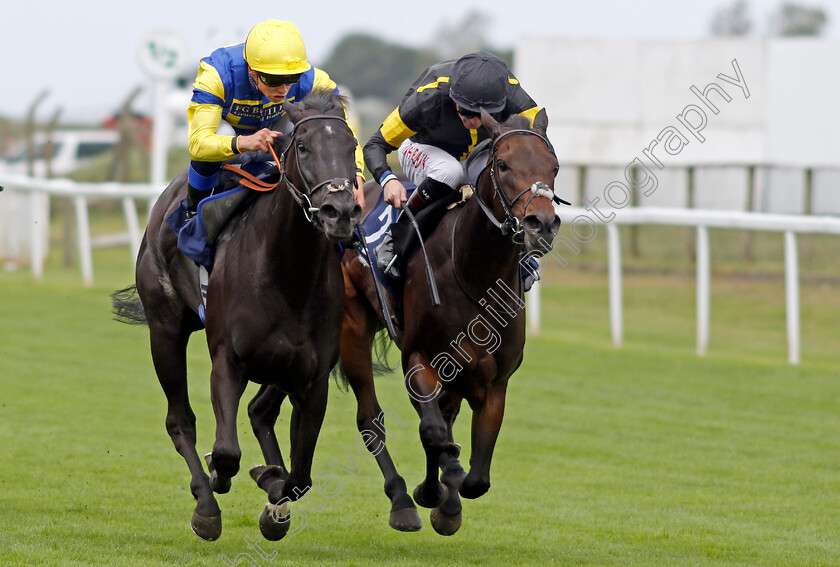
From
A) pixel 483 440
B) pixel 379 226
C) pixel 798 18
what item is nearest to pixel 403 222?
pixel 379 226

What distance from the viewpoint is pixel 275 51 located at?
4.76 m

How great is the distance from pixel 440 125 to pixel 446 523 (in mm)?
1835

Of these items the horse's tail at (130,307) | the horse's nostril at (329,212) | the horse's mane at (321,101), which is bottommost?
the horse's tail at (130,307)

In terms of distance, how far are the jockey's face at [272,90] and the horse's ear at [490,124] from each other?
2.69 feet

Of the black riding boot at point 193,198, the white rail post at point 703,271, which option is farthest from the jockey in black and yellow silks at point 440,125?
the white rail post at point 703,271

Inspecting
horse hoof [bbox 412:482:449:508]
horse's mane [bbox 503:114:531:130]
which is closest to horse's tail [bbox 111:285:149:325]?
horse hoof [bbox 412:482:449:508]

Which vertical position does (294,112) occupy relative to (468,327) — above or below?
above

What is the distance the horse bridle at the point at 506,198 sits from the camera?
443 centimetres

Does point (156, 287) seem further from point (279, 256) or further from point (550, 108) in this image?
point (550, 108)

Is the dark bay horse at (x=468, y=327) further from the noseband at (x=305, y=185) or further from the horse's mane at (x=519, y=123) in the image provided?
the noseband at (x=305, y=185)

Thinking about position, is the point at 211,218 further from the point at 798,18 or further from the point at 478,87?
the point at 798,18

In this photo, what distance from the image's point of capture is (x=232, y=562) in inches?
188

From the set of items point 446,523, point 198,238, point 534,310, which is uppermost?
point 198,238

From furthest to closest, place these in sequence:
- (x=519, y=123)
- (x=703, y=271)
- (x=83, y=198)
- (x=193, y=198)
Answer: (x=83, y=198) < (x=703, y=271) < (x=193, y=198) < (x=519, y=123)
